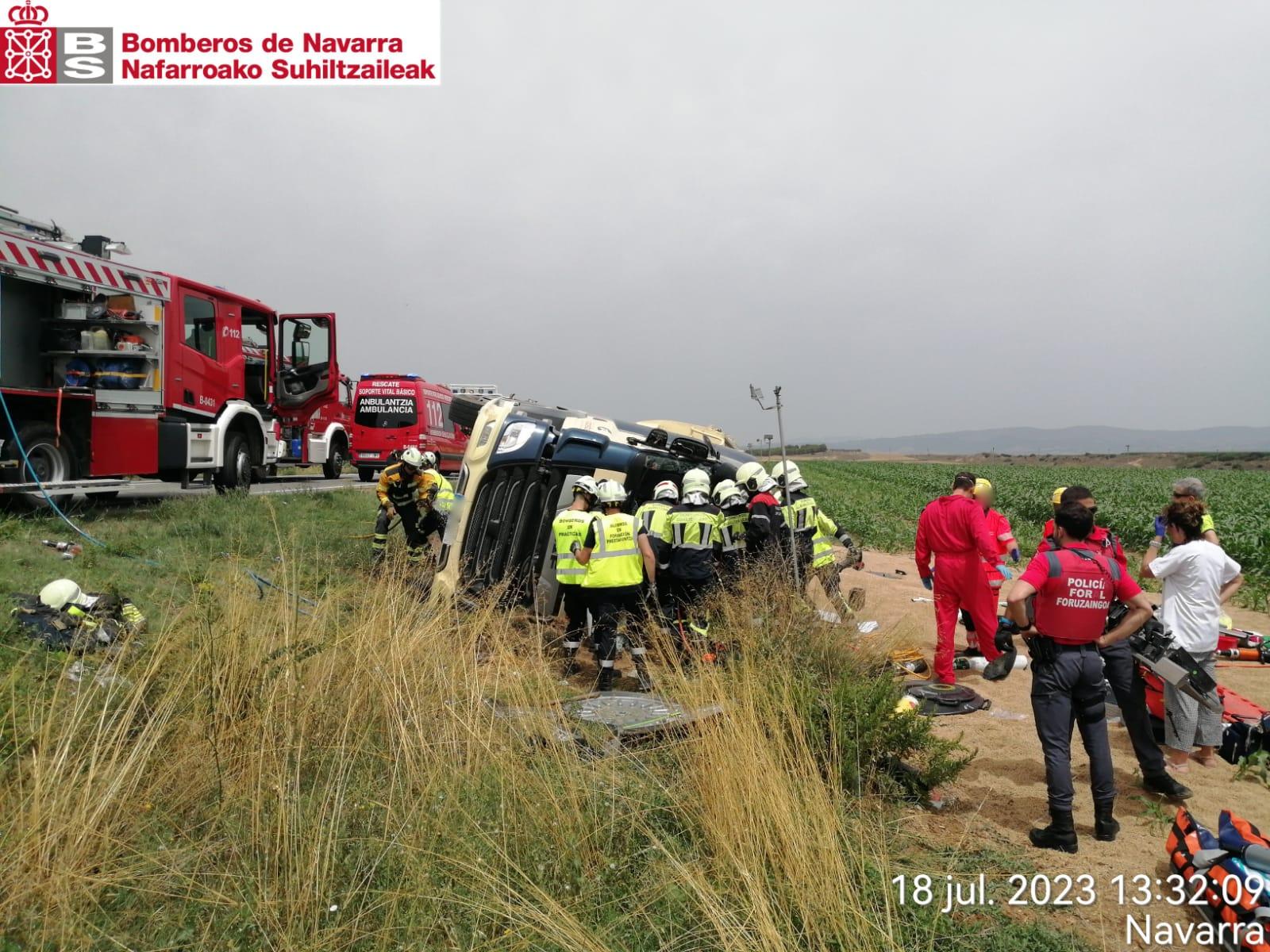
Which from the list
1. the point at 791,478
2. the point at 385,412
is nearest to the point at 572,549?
the point at 791,478

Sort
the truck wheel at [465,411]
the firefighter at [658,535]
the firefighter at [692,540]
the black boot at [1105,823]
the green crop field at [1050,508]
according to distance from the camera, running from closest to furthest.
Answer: the black boot at [1105,823], the firefighter at [692,540], the firefighter at [658,535], the truck wheel at [465,411], the green crop field at [1050,508]

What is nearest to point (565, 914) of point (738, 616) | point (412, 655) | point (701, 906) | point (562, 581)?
point (701, 906)

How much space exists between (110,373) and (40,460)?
4.43ft

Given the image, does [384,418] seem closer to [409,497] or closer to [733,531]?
[409,497]

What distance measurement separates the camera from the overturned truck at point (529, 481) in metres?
7.32

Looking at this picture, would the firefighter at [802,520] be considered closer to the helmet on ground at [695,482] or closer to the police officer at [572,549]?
the helmet on ground at [695,482]

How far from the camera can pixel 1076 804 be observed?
4488 mm

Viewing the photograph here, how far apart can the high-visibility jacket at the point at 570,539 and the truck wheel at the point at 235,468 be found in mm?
7242

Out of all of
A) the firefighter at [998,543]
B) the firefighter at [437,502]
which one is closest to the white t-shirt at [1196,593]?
the firefighter at [998,543]

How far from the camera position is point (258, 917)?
8.98 feet

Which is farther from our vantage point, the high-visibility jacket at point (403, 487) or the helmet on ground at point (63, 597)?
the high-visibility jacket at point (403, 487)

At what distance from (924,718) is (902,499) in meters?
21.8

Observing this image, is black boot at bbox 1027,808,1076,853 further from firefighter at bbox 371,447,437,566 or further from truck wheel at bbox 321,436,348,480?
truck wheel at bbox 321,436,348,480

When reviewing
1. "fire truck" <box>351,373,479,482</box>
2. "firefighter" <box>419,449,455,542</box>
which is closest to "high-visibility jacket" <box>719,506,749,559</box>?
"firefighter" <box>419,449,455,542</box>
